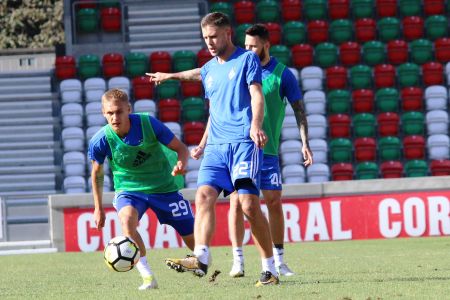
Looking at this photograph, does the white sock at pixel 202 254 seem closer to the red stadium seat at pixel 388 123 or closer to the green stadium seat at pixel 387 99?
the red stadium seat at pixel 388 123

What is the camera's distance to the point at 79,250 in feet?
56.9

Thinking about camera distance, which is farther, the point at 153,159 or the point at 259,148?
the point at 153,159

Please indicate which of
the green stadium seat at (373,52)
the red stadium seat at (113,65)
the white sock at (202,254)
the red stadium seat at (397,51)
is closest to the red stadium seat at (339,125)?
the green stadium seat at (373,52)

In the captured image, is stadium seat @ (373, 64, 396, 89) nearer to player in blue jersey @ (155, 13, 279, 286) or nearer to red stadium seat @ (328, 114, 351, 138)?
red stadium seat @ (328, 114, 351, 138)

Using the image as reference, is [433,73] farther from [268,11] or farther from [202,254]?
[202,254]

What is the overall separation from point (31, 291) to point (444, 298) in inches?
136

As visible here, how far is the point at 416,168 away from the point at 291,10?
5.17 meters

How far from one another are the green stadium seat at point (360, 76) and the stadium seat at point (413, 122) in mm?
1221

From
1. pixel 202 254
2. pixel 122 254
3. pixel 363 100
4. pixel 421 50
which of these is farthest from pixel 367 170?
pixel 202 254

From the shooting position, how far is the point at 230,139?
860 cm

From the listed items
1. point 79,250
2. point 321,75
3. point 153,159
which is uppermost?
point 321,75

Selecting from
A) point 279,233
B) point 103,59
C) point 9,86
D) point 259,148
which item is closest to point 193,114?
point 103,59

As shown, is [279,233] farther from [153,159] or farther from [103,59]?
[103,59]

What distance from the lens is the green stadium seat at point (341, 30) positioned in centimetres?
2402
